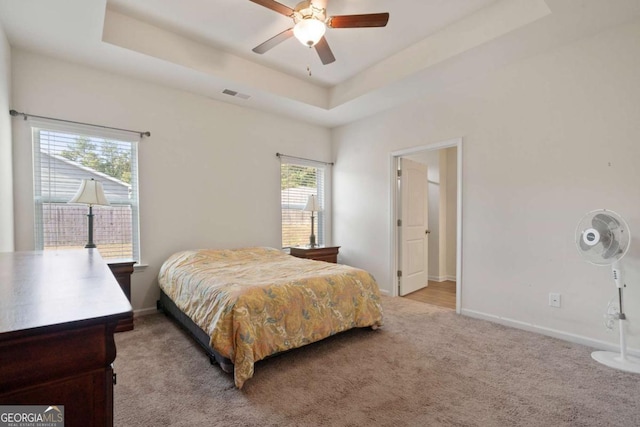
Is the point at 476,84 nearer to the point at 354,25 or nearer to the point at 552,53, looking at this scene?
the point at 552,53

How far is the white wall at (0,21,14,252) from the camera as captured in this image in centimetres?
235

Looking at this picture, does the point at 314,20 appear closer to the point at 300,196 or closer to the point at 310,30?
the point at 310,30

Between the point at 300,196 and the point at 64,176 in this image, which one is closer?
the point at 64,176

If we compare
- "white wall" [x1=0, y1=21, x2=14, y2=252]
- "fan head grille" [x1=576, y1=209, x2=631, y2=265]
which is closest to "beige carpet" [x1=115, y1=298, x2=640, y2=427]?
"fan head grille" [x1=576, y1=209, x2=631, y2=265]

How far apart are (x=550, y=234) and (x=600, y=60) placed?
1535 mm

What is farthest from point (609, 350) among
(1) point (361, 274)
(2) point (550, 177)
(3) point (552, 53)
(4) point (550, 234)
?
(3) point (552, 53)

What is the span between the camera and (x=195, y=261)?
3.13 meters

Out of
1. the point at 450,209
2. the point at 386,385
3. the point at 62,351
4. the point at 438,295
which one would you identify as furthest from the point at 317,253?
the point at 62,351

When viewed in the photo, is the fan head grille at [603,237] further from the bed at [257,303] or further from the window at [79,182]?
the window at [79,182]

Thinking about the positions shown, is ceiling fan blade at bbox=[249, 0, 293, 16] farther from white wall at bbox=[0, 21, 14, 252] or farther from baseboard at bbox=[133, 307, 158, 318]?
baseboard at bbox=[133, 307, 158, 318]

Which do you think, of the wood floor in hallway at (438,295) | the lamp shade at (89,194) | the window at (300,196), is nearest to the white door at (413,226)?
the wood floor in hallway at (438,295)

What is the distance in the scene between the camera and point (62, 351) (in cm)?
72

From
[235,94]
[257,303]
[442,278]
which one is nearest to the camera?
[257,303]

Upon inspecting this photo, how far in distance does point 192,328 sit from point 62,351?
1964mm
